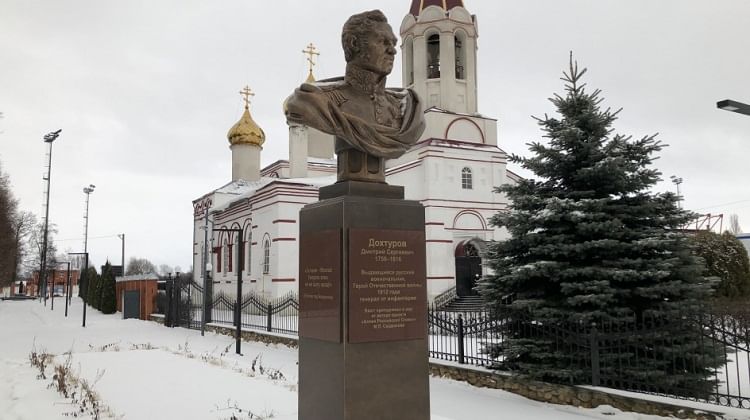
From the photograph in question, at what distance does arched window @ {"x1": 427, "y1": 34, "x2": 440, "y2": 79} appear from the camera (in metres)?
22.0

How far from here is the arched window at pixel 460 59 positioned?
71.7 ft

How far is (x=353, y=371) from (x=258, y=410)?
7.74 feet

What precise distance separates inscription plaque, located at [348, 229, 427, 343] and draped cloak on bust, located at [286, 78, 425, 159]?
88 cm

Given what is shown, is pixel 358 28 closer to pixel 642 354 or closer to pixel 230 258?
pixel 642 354

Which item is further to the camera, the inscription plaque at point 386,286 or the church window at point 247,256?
the church window at point 247,256

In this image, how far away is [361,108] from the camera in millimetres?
5551

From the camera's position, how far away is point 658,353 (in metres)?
7.63

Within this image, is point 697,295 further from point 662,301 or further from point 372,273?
point 372,273

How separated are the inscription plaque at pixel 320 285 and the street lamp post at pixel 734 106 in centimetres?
445

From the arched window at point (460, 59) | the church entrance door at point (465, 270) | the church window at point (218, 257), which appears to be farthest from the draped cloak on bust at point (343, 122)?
the church window at point (218, 257)

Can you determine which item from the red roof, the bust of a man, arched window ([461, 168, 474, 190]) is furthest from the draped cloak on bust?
the red roof

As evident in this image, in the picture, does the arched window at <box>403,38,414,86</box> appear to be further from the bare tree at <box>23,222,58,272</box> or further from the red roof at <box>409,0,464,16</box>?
the bare tree at <box>23,222,58,272</box>

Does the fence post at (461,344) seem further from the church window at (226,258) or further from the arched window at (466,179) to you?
the church window at (226,258)

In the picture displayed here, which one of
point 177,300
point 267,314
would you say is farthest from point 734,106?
point 177,300
